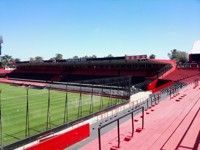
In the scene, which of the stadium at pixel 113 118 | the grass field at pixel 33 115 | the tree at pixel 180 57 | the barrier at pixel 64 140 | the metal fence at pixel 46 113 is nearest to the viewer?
the stadium at pixel 113 118

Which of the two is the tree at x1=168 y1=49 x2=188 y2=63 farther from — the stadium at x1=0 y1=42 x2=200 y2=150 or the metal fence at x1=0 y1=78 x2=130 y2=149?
the metal fence at x1=0 y1=78 x2=130 y2=149

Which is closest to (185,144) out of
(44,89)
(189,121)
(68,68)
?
(189,121)

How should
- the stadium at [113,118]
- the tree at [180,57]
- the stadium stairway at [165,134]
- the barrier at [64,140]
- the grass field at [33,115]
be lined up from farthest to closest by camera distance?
the tree at [180,57], the grass field at [33,115], the barrier at [64,140], the stadium at [113,118], the stadium stairway at [165,134]

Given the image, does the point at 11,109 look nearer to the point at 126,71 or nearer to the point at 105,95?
the point at 105,95

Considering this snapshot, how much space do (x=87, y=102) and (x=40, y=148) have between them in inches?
678

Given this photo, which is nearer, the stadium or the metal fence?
the stadium

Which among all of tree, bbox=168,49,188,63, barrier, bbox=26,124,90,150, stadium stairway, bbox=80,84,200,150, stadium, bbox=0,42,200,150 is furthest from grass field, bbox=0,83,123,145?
tree, bbox=168,49,188,63

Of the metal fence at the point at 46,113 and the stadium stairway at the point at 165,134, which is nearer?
the stadium stairway at the point at 165,134

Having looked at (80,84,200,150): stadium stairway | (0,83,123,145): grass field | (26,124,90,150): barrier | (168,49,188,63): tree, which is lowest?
(0,83,123,145): grass field

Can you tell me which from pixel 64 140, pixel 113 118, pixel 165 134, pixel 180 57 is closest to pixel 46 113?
pixel 113 118

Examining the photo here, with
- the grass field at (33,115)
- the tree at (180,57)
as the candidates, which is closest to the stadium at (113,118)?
the grass field at (33,115)

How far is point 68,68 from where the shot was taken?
73000 mm

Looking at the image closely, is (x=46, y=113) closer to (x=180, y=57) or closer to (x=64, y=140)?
(x=64, y=140)

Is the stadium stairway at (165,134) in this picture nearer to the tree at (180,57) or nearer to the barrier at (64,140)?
the barrier at (64,140)
